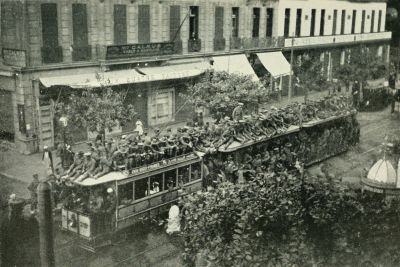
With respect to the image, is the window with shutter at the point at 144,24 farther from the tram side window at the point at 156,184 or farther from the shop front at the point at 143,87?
the tram side window at the point at 156,184

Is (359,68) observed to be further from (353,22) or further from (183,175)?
(183,175)

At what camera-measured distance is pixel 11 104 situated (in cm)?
2112

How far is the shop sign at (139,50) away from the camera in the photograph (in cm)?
2349

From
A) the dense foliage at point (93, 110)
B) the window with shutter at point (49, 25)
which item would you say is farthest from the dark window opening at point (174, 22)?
the dense foliage at point (93, 110)

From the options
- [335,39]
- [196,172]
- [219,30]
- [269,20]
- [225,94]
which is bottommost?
[196,172]

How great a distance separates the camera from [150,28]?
25.5 meters

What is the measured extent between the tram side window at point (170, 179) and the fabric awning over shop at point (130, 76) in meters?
7.59

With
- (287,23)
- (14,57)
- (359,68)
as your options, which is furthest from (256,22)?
(14,57)

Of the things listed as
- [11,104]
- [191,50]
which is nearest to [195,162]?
[11,104]

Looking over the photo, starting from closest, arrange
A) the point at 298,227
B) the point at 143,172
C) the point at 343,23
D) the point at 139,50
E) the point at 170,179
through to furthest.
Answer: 1. the point at 298,227
2. the point at 143,172
3. the point at 170,179
4. the point at 139,50
5. the point at 343,23

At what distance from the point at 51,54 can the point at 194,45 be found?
9163 mm

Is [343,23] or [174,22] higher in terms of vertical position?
[174,22]

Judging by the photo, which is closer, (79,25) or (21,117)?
(21,117)

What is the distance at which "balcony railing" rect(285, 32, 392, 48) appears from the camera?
116 ft
